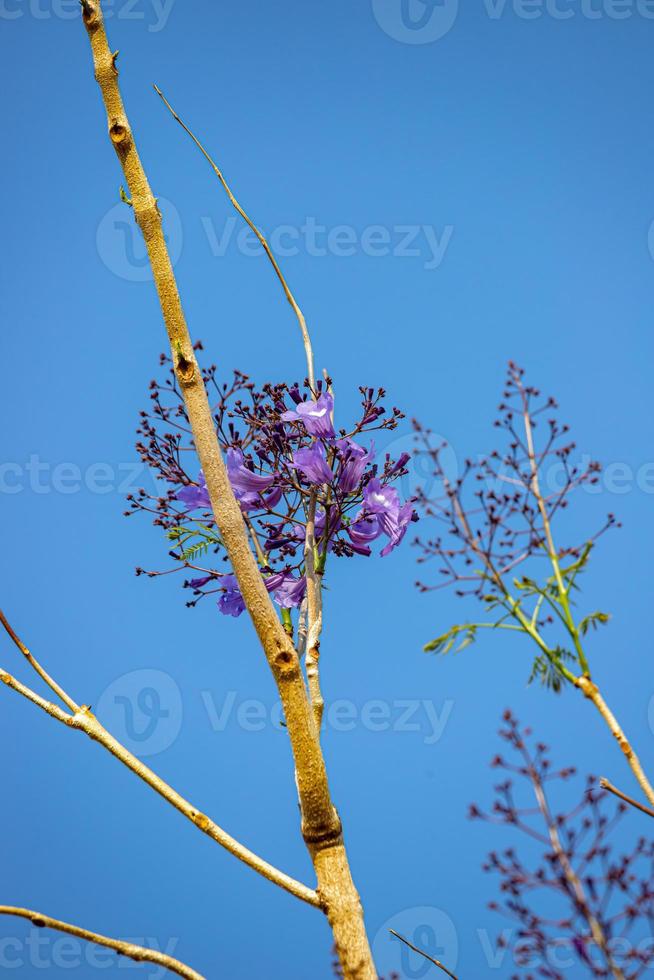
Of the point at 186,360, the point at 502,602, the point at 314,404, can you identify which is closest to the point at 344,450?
the point at 314,404

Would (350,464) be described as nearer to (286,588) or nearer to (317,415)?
(317,415)

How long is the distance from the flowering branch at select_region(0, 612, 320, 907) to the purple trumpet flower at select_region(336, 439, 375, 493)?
0.56 metres

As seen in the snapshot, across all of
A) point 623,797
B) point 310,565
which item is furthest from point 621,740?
point 310,565

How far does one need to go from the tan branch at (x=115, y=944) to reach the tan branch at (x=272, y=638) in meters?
0.19

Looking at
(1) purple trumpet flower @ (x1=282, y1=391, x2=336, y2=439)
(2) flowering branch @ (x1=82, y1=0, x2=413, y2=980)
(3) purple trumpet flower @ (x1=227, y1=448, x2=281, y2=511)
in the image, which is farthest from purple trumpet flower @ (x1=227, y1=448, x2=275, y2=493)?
(2) flowering branch @ (x1=82, y1=0, x2=413, y2=980)

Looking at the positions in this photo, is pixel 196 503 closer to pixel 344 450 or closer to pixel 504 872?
pixel 344 450

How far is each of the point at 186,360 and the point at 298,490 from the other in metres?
0.35

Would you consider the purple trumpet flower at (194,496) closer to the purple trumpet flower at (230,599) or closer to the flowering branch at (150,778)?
the purple trumpet flower at (230,599)

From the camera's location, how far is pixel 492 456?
1.24 m

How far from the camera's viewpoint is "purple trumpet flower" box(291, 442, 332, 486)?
5.47 ft

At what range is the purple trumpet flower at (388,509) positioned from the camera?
1745 mm

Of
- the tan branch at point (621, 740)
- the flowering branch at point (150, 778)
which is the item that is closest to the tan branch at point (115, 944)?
the flowering branch at point (150, 778)

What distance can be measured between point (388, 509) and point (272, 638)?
0.45 m

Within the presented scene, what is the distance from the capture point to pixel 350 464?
172cm
